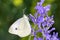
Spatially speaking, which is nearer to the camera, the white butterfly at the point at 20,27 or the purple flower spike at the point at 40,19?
the purple flower spike at the point at 40,19

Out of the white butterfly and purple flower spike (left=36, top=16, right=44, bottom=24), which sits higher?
the white butterfly

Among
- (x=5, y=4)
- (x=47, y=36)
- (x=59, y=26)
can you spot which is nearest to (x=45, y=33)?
(x=47, y=36)

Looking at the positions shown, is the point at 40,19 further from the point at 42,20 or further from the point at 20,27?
the point at 20,27

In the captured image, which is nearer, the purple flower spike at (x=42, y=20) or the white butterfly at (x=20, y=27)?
the purple flower spike at (x=42, y=20)

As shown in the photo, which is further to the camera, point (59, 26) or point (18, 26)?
point (59, 26)

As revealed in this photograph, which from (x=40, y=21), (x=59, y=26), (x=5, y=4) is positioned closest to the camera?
(x=40, y=21)

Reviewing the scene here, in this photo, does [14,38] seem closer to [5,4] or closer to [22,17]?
[22,17]

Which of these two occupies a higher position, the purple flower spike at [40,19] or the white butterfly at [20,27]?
the white butterfly at [20,27]

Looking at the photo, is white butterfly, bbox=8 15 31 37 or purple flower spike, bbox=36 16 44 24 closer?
purple flower spike, bbox=36 16 44 24

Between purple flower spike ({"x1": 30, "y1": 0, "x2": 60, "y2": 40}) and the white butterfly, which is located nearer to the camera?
purple flower spike ({"x1": 30, "y1": 0, "x2": 60, "y2": 40})
